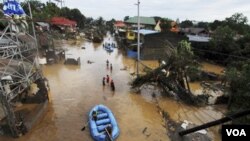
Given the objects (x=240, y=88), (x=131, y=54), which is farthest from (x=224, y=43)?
(x=240, y=88)

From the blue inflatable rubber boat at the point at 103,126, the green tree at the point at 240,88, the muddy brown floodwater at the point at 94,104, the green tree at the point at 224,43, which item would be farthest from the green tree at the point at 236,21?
the blue inflatable rubber boat at the point at 103,126

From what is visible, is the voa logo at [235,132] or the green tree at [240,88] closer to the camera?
the voa logo at [235,132]

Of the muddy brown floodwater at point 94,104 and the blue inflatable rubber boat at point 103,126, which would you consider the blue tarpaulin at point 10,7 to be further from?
the blue inflatable rubber boat at point 103,126

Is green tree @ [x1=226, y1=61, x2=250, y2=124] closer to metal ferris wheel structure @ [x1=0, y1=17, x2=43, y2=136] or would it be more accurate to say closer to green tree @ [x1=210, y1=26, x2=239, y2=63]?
metal ferris wheel structure @ [x1=0, y1=17, x2=43, y2=136]

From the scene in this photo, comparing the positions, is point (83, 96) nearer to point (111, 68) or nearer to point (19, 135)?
point (19, 135)

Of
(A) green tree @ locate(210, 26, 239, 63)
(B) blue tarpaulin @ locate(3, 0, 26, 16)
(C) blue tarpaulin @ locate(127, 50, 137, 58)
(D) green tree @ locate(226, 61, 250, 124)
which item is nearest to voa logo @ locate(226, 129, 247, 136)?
(D) green tree @ locate(226, 61, 250, 124)

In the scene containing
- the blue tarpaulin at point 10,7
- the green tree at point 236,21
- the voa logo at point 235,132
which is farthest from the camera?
the green tree at point 236,21

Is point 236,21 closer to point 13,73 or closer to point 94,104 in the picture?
point 94,104

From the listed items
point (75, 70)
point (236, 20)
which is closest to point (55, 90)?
point (75, 70)
